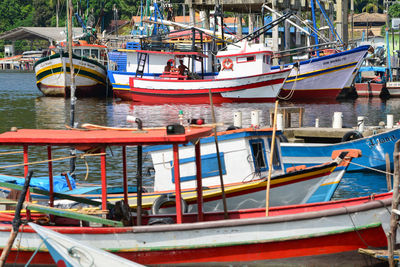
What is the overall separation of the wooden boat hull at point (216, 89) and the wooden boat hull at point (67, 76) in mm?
6315

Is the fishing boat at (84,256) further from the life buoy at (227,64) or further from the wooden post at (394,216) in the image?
the life buoy at (227,64)

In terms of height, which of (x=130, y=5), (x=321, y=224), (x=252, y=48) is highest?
(x=130, y=5)

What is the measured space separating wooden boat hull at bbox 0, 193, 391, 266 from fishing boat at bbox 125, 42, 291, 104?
2926cm

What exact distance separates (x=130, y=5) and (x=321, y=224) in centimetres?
10241

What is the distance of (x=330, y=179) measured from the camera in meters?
13.0

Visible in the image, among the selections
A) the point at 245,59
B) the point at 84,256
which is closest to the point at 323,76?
the point at 245,59

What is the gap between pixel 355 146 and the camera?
17.9 m

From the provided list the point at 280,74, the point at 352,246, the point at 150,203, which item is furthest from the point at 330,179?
the point at 280,74

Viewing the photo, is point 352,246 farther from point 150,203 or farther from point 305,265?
point 150,203

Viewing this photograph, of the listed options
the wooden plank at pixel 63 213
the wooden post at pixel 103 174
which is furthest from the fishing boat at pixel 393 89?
the wooden plank at pixel 63 213

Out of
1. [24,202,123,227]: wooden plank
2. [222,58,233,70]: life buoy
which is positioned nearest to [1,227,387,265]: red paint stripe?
[24,202,123,227]: wooden plank

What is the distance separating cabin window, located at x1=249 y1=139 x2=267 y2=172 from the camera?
13375mm

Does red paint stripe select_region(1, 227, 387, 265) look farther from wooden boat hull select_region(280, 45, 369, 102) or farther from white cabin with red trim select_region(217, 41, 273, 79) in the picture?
wooden boat hull select_region(280, 45, 369, 102)

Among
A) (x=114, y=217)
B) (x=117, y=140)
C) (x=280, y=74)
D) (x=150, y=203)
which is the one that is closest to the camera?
(x=117, y=140)
